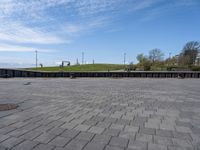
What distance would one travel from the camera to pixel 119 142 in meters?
3.07

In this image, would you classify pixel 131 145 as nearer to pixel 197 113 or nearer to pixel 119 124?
pixel 119 124


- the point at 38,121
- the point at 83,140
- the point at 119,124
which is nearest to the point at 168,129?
the point at 119,124

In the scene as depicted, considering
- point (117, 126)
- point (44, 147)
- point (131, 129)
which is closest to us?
point (44, 147)

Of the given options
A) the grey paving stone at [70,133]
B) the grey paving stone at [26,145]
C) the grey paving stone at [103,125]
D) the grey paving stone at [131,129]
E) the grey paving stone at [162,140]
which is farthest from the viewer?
the grey paving stone at [103,125]

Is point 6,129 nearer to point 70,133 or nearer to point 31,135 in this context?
point 31,135

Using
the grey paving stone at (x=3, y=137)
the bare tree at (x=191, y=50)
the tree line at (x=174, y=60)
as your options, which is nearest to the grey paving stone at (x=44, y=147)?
the grey paving stone at (x=3, y=137)

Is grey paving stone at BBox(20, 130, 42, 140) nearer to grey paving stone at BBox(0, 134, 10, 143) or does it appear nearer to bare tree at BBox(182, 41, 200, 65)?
grey paving stone at BBox(0, 134, 10, 143)

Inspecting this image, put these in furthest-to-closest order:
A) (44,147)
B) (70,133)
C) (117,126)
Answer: (117,126)
(70,133)
(44,147)

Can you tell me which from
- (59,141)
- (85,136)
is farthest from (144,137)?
(59,141)

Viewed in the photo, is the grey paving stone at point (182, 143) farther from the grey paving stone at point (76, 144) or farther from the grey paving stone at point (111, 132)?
the grey paving stone at point (76, 144)

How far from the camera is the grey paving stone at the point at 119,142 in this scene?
2967 millimetres

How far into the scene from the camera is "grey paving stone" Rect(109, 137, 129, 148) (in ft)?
9.73

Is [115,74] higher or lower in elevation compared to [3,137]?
higher

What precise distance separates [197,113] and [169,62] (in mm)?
46982
